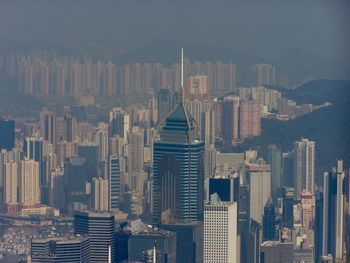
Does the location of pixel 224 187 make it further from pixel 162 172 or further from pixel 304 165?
pixel 304 165

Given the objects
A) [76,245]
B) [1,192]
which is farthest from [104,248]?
[1,192]

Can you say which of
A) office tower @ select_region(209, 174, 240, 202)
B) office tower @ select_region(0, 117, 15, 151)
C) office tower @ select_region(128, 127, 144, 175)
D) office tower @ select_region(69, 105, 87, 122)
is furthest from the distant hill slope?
office tower @ select_region(0, 117, 15, 151)

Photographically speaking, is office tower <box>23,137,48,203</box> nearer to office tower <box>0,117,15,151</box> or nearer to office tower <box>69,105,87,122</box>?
office tower <box>0,117,15,151</box>

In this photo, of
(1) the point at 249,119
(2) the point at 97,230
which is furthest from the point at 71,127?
(1) the point at 249,119

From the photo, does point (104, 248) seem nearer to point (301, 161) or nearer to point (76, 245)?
point (76, 245)

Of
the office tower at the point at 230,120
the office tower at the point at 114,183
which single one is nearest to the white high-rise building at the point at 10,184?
the office tower at the point at 114,183
